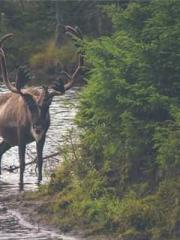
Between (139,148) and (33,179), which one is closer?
(139,148)

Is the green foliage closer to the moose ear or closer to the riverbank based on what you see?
the riverbank

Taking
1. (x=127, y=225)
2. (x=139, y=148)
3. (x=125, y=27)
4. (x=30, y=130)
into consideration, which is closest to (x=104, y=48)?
(x=125, y=27)

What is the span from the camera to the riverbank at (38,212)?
38.4 ft

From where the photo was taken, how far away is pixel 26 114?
15555 mm

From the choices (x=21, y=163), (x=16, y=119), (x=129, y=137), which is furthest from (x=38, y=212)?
(x=16, y=119)

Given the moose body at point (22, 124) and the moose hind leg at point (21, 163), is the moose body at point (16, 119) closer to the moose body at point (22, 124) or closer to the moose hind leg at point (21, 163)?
the moose body at point (22, 124)

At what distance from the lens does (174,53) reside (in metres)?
11.8

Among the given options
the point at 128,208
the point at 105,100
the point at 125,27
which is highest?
the point at 125,27

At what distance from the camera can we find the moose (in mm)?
15234

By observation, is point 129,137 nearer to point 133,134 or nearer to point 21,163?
point 133,134

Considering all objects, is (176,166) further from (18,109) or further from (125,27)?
(18,109)

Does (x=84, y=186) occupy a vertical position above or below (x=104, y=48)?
below

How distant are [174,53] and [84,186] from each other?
2.04 metres

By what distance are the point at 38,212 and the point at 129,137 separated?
1808 mm
